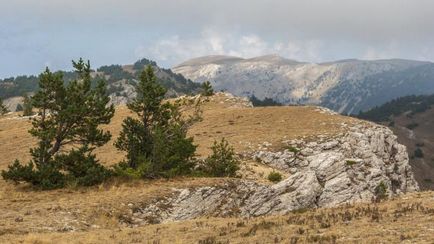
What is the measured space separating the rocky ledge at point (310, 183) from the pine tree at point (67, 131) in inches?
303

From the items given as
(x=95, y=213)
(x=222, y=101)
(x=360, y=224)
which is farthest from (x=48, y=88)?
(x=222, y=101)

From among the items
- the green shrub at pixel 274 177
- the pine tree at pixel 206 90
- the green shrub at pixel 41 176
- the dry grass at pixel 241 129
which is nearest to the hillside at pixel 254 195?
the dry grass at pixel 241 129

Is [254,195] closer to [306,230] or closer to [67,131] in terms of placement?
[67,131]

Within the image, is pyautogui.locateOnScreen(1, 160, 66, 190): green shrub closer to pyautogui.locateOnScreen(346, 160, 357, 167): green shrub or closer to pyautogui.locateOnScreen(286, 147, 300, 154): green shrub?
pyautogui.locateOnScreen(286, 147, 300, 154): green shrub

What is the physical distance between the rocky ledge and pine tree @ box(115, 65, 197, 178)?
4765 mm

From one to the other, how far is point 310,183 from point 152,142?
14.1 m

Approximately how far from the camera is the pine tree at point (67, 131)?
36281mm

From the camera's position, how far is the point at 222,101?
287ft

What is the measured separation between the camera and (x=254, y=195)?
3738cm

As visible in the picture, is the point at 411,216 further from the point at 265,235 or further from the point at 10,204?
the point at 10,204

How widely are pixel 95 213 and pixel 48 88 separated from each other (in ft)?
47.3

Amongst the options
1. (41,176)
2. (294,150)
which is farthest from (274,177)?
(41,176)

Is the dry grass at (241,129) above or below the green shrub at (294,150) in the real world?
above

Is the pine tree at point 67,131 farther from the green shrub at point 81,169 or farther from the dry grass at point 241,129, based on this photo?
the dry grass at point 241,129
